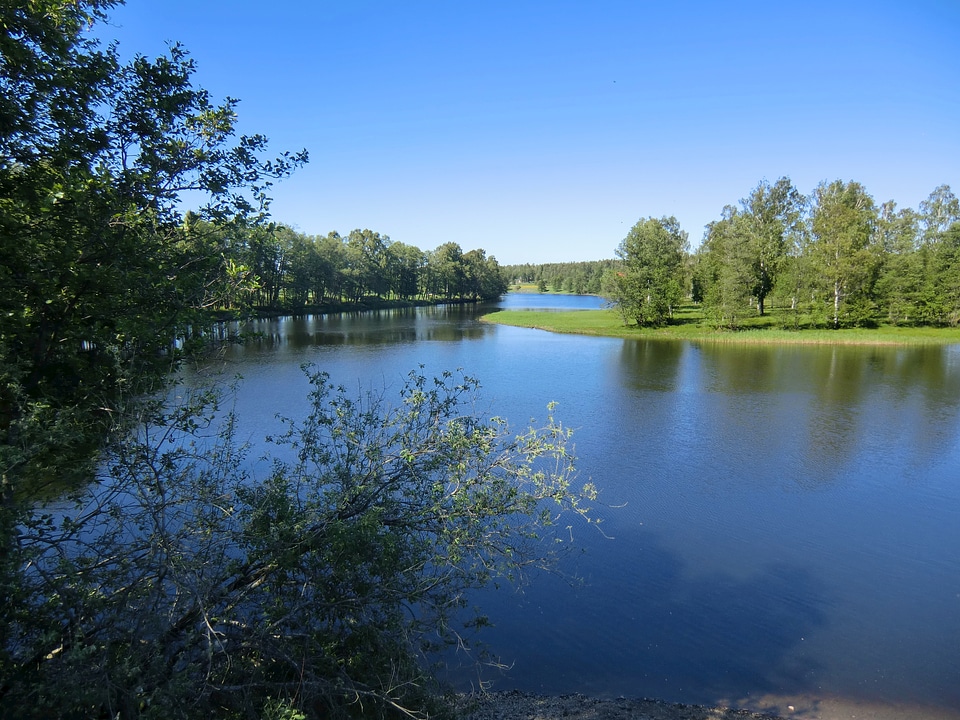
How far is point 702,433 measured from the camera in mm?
19250

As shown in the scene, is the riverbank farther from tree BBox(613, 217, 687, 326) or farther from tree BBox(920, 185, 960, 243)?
tree BBox(920, 185, 960, 243)

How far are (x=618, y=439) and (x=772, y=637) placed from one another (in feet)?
31.4

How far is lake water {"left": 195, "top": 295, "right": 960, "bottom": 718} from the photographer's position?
8.16 m

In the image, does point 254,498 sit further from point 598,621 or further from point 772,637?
point 772,637

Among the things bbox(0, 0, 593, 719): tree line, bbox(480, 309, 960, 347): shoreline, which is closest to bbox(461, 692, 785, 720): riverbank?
bbox(0, 0, 593, 719): tree line

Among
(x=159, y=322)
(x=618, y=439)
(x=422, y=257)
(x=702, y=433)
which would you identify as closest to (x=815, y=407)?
(x=702, y=433)

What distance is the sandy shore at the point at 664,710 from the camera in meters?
7.01

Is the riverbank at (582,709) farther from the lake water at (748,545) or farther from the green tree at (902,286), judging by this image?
the green tree at (902,286)

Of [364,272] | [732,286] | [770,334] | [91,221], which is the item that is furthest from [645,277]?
[91,221]

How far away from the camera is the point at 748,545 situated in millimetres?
11781

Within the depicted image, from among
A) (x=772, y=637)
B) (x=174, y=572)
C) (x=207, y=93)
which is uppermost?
(x=207, y=93)

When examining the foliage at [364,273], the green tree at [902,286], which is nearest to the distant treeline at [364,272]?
the foliage at [364,273]

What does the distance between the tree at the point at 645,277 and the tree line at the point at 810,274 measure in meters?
0.08

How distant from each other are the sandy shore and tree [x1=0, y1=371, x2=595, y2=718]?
1422 millimetres
